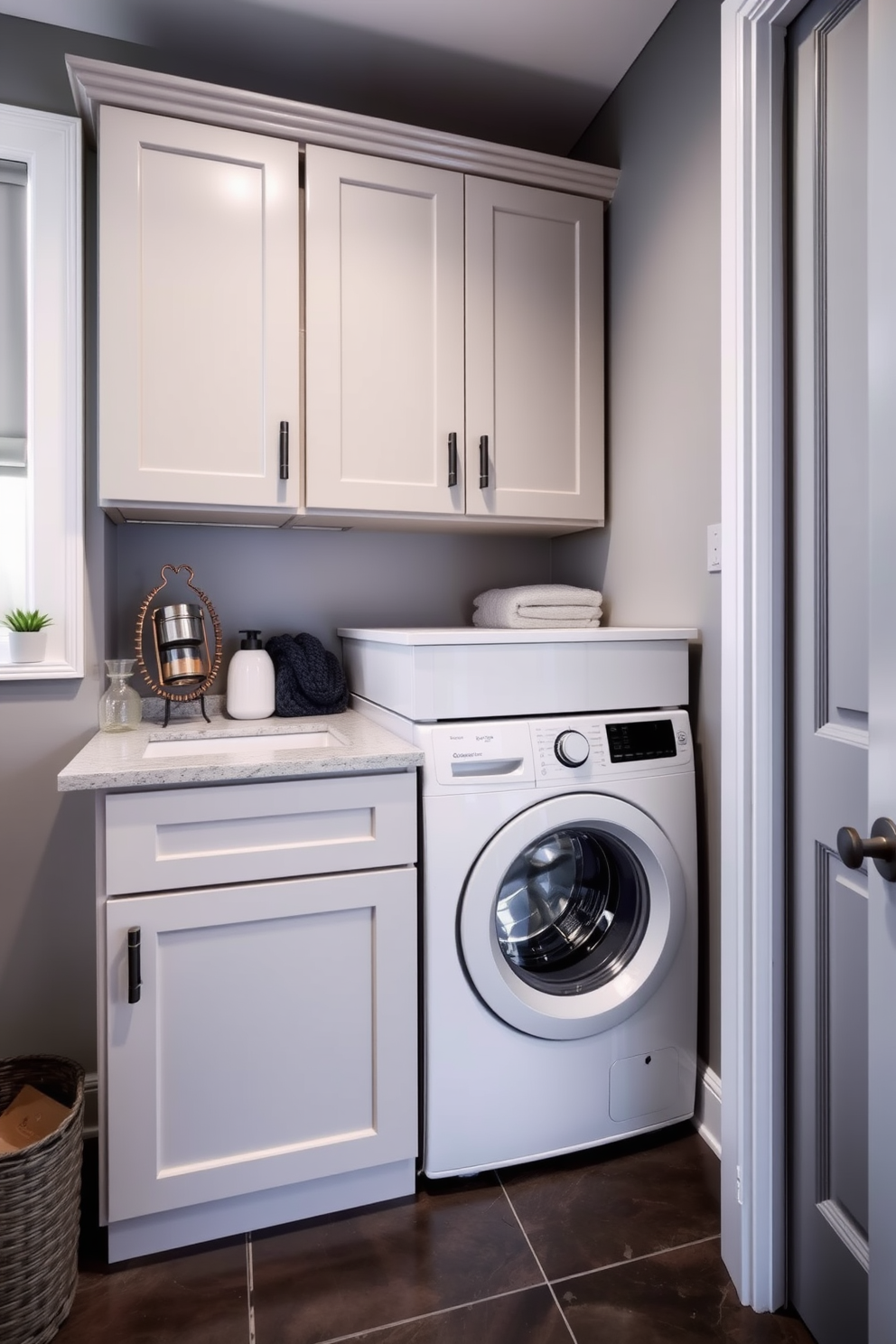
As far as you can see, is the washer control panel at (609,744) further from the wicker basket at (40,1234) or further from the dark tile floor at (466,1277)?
the wicker basket at (40,1234)

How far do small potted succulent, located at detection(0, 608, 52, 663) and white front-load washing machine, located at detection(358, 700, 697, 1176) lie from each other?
33.3 inches

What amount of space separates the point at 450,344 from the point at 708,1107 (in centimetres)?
195

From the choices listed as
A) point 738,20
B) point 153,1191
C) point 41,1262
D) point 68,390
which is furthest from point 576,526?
point 41,1262

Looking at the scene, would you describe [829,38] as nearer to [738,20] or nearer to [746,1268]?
[738,20]

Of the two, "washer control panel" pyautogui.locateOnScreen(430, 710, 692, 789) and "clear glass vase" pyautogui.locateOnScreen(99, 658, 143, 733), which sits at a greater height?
"clear glass vase" pyautogui.locateOnScreen(99, 658, 143, 733)

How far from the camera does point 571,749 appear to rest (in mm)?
1601

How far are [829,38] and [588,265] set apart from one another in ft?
3.14

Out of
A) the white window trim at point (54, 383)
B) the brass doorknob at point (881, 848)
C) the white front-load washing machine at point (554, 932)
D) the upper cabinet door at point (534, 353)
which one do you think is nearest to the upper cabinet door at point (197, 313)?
the white window trim at point (54, 383)

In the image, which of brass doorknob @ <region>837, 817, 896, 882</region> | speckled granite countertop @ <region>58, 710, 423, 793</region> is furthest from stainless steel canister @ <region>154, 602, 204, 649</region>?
brass doorknob @ <region>837, 817, 896, 882</region>

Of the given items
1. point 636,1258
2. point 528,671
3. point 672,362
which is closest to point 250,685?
point 528,671

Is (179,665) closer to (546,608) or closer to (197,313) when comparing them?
(197,313)

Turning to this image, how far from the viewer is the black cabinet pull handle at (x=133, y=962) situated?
1.34 metres

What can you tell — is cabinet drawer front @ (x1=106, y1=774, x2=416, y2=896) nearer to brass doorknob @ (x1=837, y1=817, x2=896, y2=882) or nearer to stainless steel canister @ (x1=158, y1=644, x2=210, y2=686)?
stainless steel canister @ (x1=158, y1=644, x2=210, y2=686)

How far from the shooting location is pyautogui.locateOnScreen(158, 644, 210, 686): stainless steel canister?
190 centimetres
